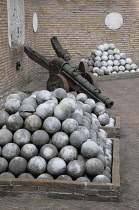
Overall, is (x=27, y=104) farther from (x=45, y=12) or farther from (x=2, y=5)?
(x=45, y=12)

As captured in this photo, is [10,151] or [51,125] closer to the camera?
[10,151]

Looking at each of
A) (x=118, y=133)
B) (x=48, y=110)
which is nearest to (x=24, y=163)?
(x=48, y=110)

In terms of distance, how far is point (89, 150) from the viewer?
14.8ft

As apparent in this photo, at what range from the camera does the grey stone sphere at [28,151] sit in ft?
14.8

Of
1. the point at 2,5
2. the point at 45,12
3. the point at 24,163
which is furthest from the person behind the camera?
the point at 45,12

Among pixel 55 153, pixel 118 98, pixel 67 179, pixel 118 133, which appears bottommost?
pixel 67 179

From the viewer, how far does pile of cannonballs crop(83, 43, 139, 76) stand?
43.5 feet

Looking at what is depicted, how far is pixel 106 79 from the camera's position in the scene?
43.3ft

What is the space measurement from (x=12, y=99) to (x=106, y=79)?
27.9 ft

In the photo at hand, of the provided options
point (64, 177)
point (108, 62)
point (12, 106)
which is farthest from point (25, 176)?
point (108, 62)

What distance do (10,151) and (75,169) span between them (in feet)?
2.99

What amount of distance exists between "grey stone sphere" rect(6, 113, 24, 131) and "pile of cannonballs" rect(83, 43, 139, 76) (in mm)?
8701

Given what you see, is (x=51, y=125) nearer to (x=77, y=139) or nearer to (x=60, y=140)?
(x=60, y=140)

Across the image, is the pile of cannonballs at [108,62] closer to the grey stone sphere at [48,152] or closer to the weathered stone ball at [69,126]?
the weathered stone ball at [69,126]
